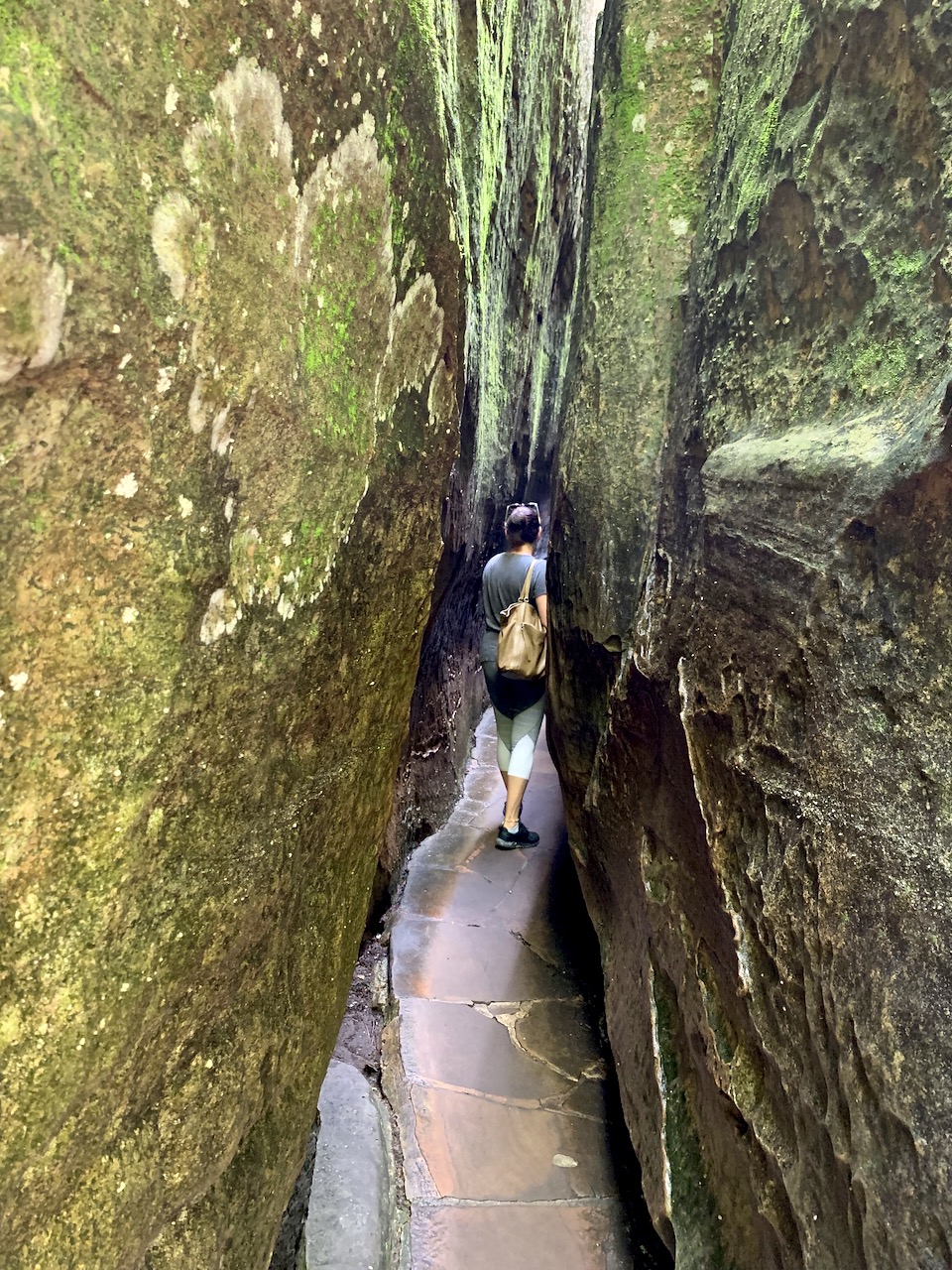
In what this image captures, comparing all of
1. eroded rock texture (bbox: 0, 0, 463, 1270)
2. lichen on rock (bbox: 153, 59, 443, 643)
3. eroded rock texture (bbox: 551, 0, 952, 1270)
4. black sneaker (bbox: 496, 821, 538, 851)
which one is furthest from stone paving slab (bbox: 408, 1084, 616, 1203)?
lichen on rock (bbox: 153, 59, 443, 643)

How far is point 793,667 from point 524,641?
280 cm

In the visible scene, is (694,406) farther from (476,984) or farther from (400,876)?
(400,876)

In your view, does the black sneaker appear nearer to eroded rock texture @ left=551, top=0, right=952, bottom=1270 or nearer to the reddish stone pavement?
the reddish stone pavement

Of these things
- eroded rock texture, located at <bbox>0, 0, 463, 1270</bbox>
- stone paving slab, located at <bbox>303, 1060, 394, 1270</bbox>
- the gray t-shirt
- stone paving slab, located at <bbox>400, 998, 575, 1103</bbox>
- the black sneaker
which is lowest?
stone paving slab, located at <bbox>303, 1060, 394, 1270</bbox>

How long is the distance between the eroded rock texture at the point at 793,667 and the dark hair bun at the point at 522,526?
154 cm

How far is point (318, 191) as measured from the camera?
3.92 ft

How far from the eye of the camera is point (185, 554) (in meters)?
1.00

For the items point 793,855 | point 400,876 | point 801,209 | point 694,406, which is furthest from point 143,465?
point 400,876

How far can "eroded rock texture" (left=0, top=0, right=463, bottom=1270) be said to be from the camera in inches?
31.6

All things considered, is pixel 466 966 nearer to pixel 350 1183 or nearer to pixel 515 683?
pixel 350 1183

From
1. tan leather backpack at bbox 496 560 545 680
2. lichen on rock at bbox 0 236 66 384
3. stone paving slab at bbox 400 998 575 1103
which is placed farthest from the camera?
tan leather backpack at bbox 496 560 545 680

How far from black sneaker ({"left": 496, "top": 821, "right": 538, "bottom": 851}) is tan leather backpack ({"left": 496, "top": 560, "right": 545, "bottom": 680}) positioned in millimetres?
945

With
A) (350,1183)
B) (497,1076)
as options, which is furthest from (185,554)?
(497,1076)

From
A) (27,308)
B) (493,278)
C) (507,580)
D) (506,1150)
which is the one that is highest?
(493,278)
